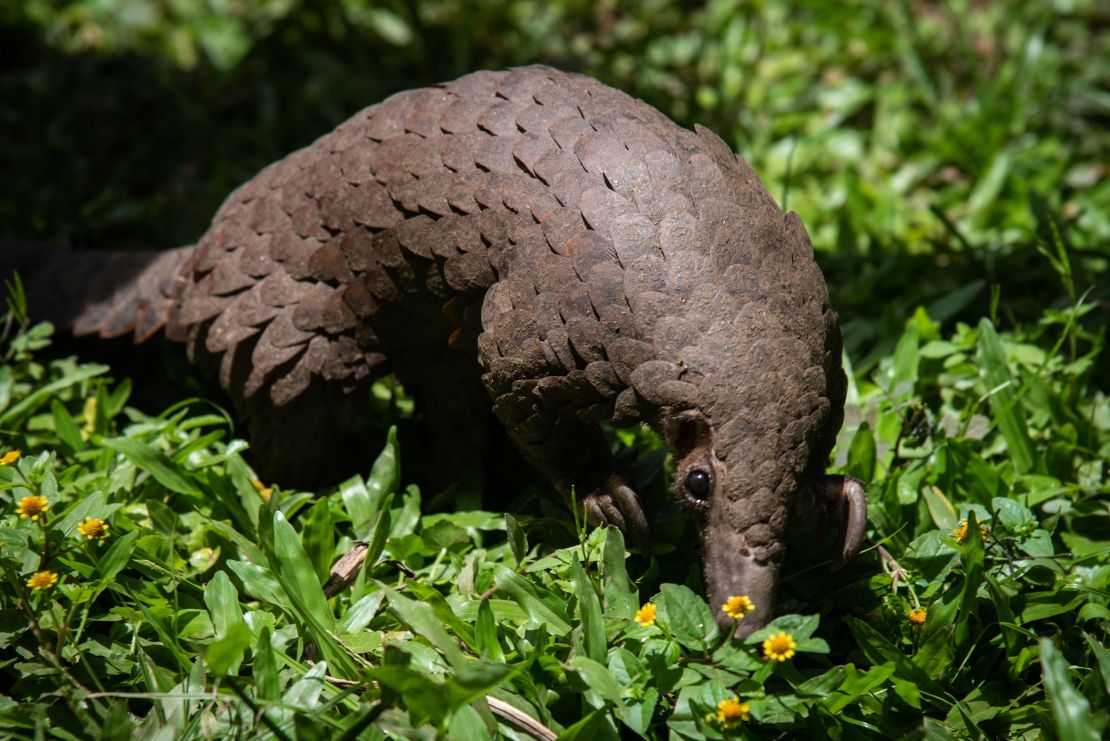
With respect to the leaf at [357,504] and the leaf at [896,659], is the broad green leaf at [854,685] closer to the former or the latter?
the leaf at [896,659]

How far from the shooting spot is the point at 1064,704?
1.98 metres

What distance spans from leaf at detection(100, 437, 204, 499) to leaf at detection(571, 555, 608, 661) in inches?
45.3

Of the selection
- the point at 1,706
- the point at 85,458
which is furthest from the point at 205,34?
the point at 1,706

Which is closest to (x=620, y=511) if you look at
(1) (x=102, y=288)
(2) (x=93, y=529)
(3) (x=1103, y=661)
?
(3) (x=1103, y=661)

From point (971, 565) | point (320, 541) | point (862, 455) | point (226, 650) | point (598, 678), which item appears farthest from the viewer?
point (862, 455)

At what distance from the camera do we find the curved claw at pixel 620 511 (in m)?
2.43

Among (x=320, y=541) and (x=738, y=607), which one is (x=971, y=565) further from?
(x=320, y=541)

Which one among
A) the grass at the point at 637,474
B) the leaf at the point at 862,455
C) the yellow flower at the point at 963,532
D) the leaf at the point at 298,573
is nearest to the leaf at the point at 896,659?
the grass at the point at 637,474

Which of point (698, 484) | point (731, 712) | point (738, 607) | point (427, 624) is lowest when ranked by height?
point (427, 624)

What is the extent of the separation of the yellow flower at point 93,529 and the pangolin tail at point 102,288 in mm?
760

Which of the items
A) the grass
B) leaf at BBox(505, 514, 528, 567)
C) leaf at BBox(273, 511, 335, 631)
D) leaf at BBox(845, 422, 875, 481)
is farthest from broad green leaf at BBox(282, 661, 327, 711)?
leaf at BBox(845, 422, 875, 481)

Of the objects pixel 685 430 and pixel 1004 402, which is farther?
pixel 1004 402

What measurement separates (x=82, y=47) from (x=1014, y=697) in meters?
4.77

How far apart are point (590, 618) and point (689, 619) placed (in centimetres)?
22
